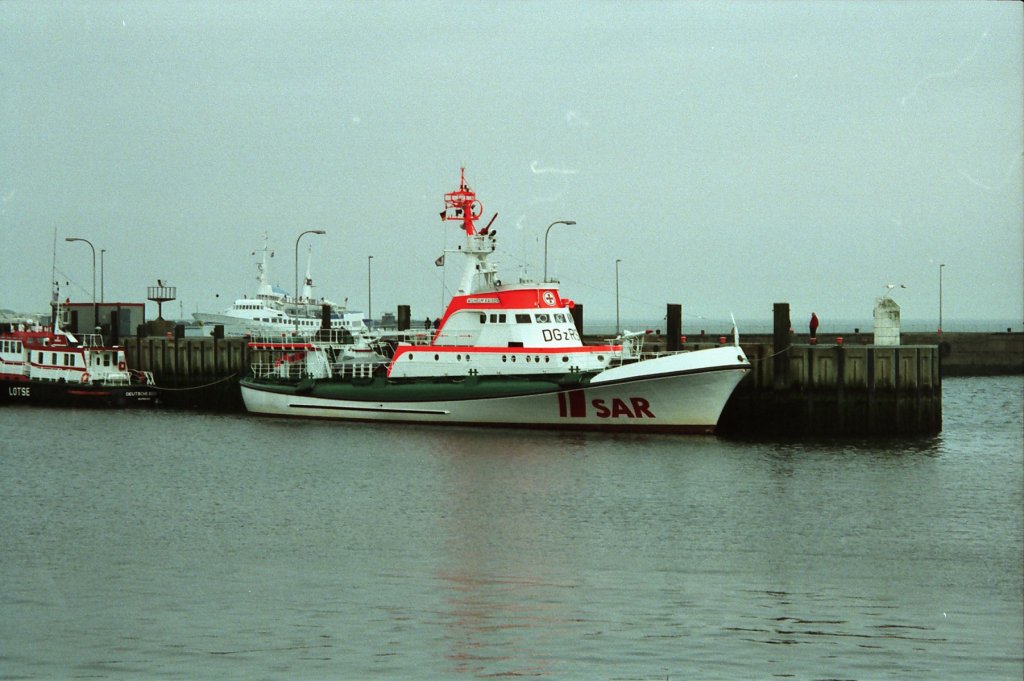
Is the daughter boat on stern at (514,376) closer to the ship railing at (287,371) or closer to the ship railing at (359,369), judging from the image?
the ship railing at (359,369)

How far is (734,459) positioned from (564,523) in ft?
35.4

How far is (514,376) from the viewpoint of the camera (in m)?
42.2

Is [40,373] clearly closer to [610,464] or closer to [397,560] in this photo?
[610,464]

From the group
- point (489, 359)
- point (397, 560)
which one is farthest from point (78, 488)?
point (489, 359)

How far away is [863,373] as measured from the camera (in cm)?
4012

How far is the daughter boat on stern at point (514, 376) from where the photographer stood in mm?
40438

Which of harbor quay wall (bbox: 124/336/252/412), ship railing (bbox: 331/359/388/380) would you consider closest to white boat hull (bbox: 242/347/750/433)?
ship railing (bbox: 331/359/388/380)

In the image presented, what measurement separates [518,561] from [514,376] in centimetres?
2013

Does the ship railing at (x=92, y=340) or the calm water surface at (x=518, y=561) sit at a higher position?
the ship railing at (x=92, y=340)

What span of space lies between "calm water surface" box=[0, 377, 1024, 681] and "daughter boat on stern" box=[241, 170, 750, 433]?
2326 mm

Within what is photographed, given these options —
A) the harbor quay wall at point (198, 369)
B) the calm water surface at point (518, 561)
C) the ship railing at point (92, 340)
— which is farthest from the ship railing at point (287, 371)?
the ship railing at point (92, 340)

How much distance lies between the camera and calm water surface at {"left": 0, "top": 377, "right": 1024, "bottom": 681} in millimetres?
16422

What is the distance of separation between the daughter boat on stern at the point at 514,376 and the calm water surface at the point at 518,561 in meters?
2.33

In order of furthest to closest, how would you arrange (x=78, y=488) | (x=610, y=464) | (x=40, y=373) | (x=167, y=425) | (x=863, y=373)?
1. (x=40, y=373)
2. (x=167, y=425)
3. (x=863, y=373)
4. (x=610, y=464)
5. (x=78, y=488)
